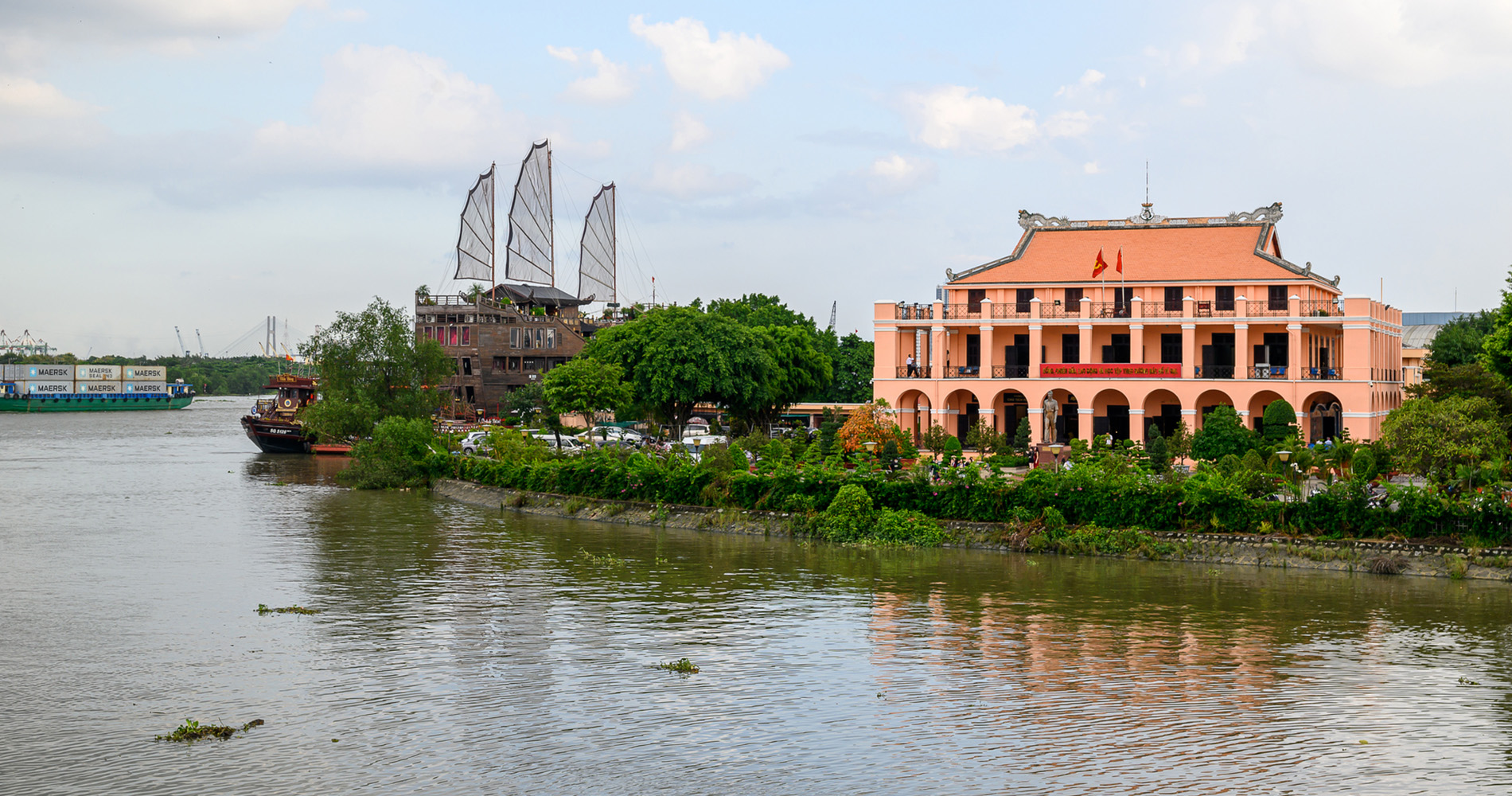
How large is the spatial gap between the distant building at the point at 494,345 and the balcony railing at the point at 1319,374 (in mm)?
73412

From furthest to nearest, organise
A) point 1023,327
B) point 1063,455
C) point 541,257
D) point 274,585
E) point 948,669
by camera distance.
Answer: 1. point 541,257
2. point 1023,327
3. point 1063,455
4. point 274,585
5. point 948,669

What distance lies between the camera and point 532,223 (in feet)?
404

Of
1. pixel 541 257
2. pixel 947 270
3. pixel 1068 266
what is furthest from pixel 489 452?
pixel 541 257

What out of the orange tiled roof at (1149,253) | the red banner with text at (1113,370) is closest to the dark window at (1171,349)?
the red banner with text at (1113,370)

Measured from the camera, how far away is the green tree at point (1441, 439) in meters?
33.3

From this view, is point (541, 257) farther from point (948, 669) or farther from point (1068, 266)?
point (948, 669)

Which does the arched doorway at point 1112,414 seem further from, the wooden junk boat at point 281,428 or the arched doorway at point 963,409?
the wooden junk boat at point 281,428

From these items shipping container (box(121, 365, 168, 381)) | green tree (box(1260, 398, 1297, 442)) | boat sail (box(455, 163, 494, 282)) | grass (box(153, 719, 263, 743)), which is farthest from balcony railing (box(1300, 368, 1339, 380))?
shipping container (box(121, 365, 168, 381))

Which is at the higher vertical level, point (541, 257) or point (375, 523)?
point (541, 257)

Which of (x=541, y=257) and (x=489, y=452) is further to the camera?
(x=541, y=257)

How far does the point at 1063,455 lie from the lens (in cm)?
5119

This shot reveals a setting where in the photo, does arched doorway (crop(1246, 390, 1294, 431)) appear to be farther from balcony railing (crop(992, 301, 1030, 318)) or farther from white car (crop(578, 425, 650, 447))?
white car (crop(578, 425, 650, 447))

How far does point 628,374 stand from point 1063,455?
2631cm

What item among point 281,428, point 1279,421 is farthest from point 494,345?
point 1279,421
